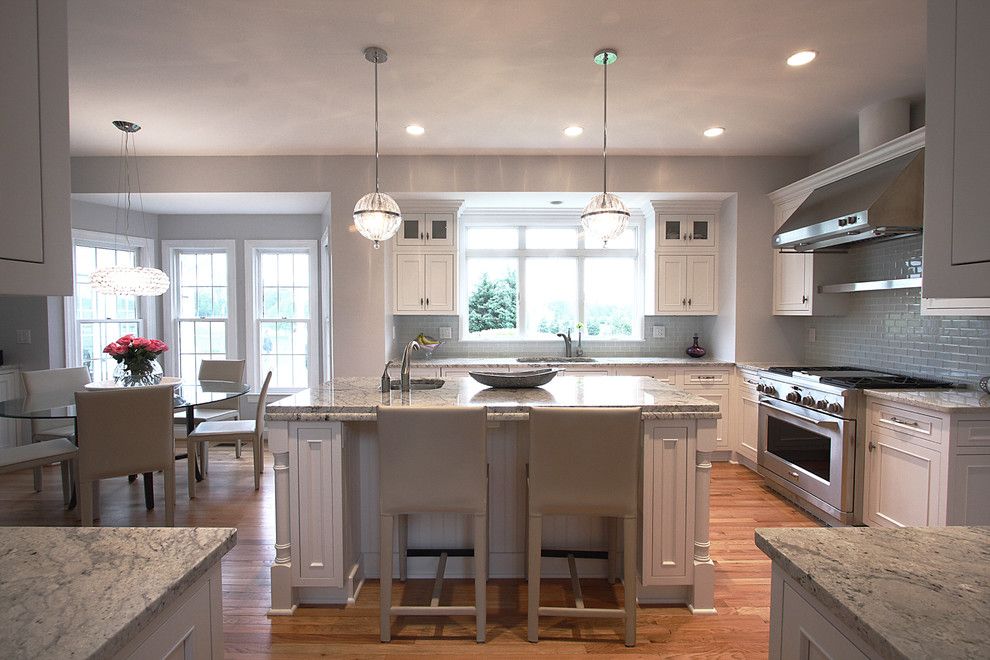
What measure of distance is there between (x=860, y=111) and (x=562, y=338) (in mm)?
3065

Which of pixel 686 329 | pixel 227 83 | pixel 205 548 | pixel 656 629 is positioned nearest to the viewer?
pixel 205 548

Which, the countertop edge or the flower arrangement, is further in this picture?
the flower arrangement

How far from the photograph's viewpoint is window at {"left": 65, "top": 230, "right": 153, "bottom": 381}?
16.2 ft

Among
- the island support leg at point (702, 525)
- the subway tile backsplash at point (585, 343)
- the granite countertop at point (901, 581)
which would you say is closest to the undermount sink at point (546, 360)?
the subway tile backsplash at point (585, 343)

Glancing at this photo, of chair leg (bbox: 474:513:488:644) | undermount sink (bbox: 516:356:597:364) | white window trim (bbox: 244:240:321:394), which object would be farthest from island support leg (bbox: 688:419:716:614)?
white window trim (bbox: 244:240:321:394)

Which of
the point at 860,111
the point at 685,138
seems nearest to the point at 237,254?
the point at 685,138

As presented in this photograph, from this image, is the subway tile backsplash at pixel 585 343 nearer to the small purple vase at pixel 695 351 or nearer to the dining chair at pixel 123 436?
the small purple vase at pixel 695 351

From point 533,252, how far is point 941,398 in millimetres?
A: 3585

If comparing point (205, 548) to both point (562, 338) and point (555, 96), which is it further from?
point (562, 338)

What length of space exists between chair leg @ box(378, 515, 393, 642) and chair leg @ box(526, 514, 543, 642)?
56cm

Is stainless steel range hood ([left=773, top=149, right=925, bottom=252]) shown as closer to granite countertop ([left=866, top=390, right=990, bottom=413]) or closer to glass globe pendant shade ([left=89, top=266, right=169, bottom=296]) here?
granite countertop ([left=866, top=390, right=990, bottom=413])

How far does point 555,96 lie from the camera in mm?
3311

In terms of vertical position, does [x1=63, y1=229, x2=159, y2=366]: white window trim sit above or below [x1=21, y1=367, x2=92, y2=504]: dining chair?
above

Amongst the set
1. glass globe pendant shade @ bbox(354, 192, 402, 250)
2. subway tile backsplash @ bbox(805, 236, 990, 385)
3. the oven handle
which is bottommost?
the oven handle
